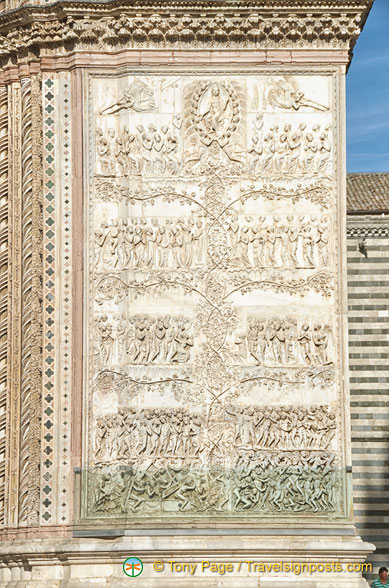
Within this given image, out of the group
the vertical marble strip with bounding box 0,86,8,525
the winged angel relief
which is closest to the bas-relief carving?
the vertical marble strip with bounding box 0,86,8,525

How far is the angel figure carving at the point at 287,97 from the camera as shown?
16.3 metres

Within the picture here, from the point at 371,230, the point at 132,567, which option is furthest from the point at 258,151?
the point at 371,230

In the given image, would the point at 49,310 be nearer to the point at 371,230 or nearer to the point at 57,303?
the point at 57,303

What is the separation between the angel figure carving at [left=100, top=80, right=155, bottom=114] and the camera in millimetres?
16234

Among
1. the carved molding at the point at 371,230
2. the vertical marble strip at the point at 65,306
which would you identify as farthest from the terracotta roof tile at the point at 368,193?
the vertical marble strip at the point at 65,306

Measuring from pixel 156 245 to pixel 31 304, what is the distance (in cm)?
146

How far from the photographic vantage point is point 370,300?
23.6m

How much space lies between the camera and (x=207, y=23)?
→ 16312 mm

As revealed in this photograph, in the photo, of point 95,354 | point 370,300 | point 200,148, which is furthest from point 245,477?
point 370,300

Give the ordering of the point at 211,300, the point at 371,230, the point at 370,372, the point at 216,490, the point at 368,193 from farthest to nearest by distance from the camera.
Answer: the point at 368,193, the point at 371,230, the point at 370,372, the point at 211,300, the point at 216,490

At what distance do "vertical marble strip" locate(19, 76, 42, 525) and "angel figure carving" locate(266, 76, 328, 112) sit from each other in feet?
8.12

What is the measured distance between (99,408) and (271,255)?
92.4 inches

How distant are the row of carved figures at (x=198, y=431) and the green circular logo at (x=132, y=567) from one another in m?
1.01

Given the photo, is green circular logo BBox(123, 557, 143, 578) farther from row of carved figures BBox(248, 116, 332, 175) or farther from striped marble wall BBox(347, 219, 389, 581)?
striped marble wall BBox(347, 219, 389, 581)
